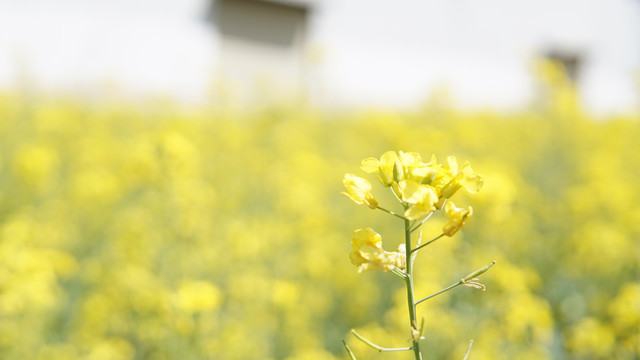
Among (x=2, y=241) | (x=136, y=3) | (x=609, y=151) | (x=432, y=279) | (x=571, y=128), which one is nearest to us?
(x=432, y=279)

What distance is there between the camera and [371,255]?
2.68ft

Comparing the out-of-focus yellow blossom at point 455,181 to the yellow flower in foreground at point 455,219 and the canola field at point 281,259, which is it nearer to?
the yellow flower in foreground at point 455,219

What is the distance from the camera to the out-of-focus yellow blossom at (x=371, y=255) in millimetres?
807

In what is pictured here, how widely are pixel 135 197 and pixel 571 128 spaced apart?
4417 millimetres

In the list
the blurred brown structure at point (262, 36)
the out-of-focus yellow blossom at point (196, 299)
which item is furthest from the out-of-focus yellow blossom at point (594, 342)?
the blurred brown structure at point (262, 36)

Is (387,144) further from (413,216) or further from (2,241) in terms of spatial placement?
(413,216)

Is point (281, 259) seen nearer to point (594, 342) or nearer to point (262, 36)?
point (594, 342)

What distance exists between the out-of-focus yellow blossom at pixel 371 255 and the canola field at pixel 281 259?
3.97 feet

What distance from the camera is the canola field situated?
2.11 metres

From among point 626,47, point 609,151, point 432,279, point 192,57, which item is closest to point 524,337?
point 432,279

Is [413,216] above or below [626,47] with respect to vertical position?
below

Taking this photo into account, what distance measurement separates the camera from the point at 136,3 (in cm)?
1079

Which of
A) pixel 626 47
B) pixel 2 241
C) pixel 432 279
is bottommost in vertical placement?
pixel 2 241

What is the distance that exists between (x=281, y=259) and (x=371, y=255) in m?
2.32
